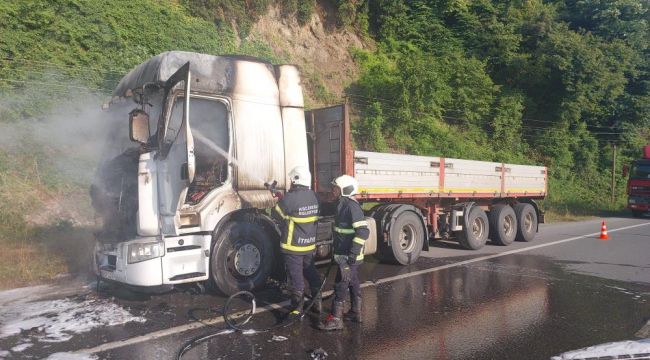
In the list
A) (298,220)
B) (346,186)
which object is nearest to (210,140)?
(298,220)

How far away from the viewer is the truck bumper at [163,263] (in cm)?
524

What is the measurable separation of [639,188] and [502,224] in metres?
15.7

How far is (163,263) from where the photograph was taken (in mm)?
5305

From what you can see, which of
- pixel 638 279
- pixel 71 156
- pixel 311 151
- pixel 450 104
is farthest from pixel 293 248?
pixel 450 104

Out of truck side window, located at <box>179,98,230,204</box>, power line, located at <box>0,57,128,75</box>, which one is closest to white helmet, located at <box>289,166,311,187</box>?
truck side window, located at <box>179,98,230,204</box>

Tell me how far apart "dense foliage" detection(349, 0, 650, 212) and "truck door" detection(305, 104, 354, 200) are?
13708mm

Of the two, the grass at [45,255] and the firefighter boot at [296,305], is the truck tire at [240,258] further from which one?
the grass at [45,255]

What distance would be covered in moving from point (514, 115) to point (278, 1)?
15561 mm

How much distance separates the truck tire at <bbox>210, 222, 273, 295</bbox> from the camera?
580 cm

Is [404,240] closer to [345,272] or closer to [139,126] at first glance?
[345,272]

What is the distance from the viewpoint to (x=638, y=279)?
7703mm

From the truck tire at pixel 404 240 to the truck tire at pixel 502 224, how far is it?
3.19 meters

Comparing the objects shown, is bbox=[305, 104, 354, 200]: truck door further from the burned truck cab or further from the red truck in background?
the red truck in background

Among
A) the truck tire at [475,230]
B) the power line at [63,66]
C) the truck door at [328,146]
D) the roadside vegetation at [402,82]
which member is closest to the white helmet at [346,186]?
the truck door at [328,146]
